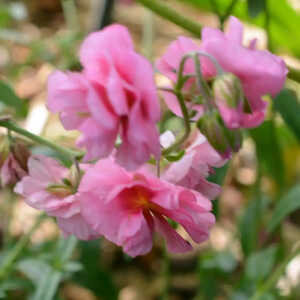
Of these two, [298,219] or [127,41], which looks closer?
[127,41]

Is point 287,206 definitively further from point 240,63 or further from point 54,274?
point 240,63

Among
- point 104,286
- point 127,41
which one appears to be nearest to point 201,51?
point 127,41

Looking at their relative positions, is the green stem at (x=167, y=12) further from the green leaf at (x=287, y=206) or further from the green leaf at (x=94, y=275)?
the green leaf at (x=94, y=275)

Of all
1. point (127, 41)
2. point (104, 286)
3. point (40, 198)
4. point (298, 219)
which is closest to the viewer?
point (127, 41)

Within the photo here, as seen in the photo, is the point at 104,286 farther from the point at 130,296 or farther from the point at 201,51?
the point at 201,51

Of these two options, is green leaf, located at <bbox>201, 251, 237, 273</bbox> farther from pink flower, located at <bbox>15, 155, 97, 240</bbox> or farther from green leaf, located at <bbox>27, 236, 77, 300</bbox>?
pink flower, located at <bbox>15, 155, 97, 240</bbox>

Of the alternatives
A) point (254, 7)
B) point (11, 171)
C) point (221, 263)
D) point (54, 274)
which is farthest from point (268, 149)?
point (11, 171)

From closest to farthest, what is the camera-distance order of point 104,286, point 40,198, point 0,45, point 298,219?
point 40,198 < point 104,286 < point 298,219 < point 0,45
